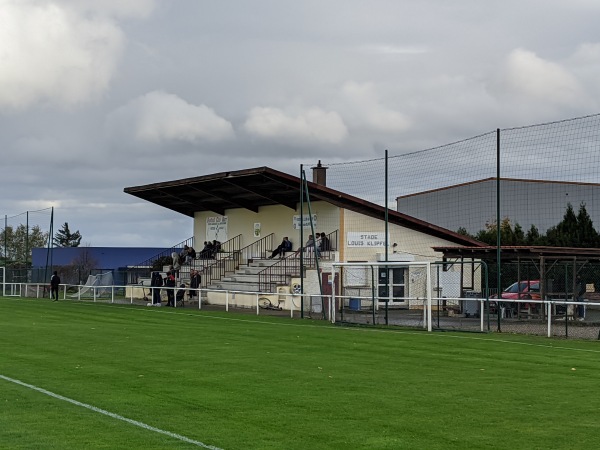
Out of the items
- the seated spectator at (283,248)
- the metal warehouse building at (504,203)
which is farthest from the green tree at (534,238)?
the seated spectator at (283,248)

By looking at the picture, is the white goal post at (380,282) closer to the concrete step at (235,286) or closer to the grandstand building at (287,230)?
the grandstand building at (287,230)

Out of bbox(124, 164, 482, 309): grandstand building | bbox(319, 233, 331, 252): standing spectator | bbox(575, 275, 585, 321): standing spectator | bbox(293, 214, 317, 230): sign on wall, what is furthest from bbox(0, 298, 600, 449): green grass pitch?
bbox(293, 214, 317, 230): sign on wall

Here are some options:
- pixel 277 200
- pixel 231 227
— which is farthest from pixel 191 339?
pixel 231 227

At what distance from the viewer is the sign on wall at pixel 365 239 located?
43.7 meters

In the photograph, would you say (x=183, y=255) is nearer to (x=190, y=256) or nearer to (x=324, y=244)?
(x=190, y=256)

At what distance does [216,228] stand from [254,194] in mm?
8004

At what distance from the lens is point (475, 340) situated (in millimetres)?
23078

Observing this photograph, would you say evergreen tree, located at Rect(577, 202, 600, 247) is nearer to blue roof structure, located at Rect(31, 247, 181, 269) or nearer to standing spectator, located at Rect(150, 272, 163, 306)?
standing spectator, located at Rect(150, 272, 163, 306)

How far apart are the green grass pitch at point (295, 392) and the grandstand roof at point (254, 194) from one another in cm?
1929

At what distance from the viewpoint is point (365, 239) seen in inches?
1734

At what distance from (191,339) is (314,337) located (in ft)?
9.93

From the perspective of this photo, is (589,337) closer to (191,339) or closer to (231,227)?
(191,339)

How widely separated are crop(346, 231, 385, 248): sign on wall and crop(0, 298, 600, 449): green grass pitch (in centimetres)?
1998

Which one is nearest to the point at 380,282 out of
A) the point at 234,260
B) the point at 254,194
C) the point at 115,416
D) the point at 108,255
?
the point at 254,194
